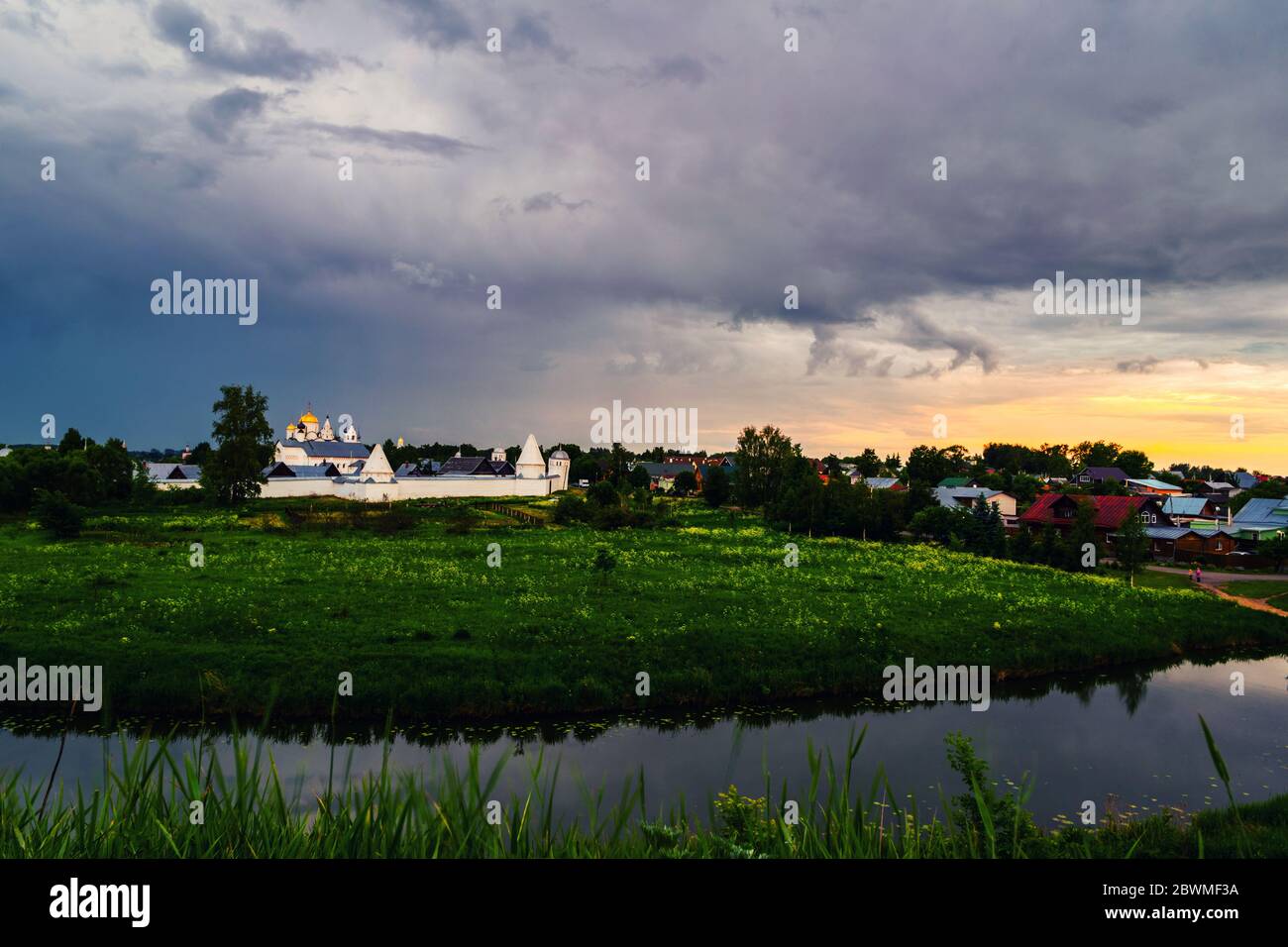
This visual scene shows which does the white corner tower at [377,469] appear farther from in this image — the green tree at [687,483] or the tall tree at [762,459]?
the green tree at [687,483]

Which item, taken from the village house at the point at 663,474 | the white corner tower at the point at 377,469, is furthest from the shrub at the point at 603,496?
the village house at the point at 663,474

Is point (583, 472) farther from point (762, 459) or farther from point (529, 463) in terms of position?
point (762, 459)

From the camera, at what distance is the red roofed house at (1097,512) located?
172 feet

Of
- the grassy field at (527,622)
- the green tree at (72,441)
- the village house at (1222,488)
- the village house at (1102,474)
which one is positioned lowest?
the grassy field at (527,622)

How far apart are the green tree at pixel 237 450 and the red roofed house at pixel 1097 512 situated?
216 feet

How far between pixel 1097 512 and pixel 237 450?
7065 cm

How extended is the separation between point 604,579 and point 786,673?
11017 millimetres

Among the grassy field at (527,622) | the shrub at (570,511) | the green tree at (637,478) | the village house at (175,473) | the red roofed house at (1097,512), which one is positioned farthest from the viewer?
the green tree at (637,478)

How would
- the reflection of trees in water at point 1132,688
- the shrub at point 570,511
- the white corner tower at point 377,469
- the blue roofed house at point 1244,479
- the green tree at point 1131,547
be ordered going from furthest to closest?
the blue roofed house at point 1244,479 → the white corner tower at point 377,469 → the shrub at point 570,511 → the green tree at point 1131,547 → the reflection of trees in water at point 1132,688

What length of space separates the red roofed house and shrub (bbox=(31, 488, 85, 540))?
62.2 metres

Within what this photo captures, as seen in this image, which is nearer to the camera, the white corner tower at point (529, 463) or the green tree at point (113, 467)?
the green tree at point (113, 467)
